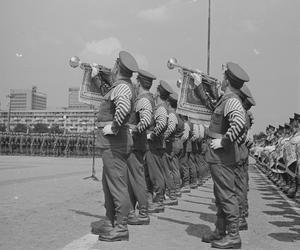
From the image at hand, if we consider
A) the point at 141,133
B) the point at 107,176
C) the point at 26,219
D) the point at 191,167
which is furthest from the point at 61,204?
the point at 191,167

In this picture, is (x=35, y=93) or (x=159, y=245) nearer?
(x=159, y=245)

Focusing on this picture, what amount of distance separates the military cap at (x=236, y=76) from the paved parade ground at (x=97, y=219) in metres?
2.02

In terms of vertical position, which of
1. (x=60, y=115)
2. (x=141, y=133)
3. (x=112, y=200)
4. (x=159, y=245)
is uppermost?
(x=60, y=115)

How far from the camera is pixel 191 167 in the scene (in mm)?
13812

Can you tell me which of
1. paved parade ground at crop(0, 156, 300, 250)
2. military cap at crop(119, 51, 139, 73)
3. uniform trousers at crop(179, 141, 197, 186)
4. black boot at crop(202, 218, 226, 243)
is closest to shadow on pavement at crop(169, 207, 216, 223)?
paved parade ground at crop(0, 156, 300, 250)

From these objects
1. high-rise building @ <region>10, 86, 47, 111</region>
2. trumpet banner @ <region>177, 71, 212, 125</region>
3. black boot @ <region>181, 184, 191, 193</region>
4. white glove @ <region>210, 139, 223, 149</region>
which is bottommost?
black boot @ <region>181, 184, 191, 193</region>

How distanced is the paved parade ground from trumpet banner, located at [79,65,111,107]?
1902 millimetres

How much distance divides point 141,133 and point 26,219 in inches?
83.4

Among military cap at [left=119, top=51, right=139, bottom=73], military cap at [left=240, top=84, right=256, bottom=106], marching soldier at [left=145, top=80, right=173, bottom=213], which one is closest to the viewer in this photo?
military cap at [left=119, top=51, right=139, bottom=73]

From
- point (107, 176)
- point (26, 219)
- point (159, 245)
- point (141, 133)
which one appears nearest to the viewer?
point (159, 245)

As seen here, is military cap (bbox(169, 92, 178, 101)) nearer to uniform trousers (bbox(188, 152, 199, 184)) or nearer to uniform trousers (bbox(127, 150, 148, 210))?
uniform trousers (bbox(127, 150, 148, 210))

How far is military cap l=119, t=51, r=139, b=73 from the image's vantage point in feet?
21.0

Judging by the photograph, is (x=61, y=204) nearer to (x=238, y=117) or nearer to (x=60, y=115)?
(x=238, y=117)

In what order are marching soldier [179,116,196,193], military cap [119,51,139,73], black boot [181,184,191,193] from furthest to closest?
marching soldier [179,116,196,193], black boot [181,184,191,193], military cap [119,51,139,73]
